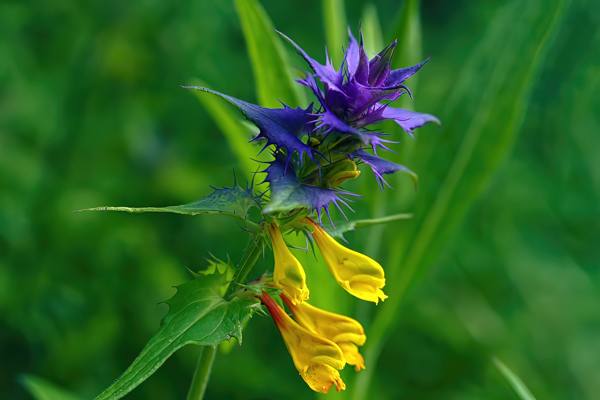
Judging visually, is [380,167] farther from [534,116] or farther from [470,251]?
[534,116]

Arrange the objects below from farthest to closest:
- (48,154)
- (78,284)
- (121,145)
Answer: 1. (121,145)
2. (48,154)
3. (78,284)

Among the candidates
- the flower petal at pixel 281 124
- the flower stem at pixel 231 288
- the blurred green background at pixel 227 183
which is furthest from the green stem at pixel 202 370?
the blurred green background at pixel 227 183

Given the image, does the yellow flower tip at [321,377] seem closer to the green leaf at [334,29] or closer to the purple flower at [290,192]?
the purple flower at [290,192]

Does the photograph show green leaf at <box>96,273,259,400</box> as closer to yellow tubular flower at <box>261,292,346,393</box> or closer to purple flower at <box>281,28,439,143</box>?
yellow tubular flower at <box>261,292,346,393</box>

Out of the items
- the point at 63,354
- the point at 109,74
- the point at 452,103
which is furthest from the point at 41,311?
the point at 452,103

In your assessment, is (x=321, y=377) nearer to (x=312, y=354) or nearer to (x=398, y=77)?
(x=312, y=354)

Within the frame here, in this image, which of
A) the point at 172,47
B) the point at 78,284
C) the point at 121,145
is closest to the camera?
the point at 78,284

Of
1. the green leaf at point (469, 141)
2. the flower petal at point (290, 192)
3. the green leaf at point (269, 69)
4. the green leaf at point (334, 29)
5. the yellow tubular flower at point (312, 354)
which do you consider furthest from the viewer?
the green leaf at point (334, 29)

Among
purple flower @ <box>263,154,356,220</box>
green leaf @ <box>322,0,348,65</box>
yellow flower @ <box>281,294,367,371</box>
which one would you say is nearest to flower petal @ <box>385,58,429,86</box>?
purple flower @ <box>263,154,356,220</box>
